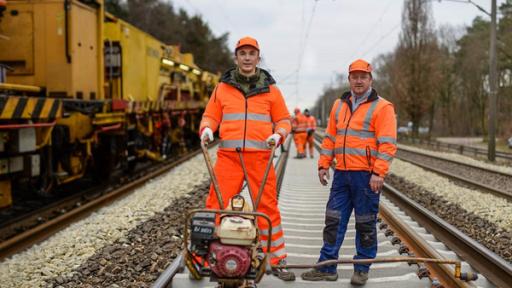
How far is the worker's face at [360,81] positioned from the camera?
15.6ft

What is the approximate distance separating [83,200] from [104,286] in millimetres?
6045

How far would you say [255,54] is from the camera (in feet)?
15.3

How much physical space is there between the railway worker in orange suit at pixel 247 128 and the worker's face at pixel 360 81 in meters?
0.66

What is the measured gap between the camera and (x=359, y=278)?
4.68 m

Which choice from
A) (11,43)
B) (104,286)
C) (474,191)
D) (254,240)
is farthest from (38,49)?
(474,191)

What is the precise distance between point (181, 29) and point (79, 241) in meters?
49.8

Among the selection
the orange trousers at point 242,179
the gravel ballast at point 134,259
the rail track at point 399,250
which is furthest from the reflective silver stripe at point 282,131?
the gravel ballast at point 134,259

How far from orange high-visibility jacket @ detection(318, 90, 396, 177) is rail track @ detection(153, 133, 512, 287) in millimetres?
981

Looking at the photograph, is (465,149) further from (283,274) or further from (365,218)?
(283,274)

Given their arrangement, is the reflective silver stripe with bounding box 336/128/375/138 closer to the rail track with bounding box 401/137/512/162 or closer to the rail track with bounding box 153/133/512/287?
the rail track with bounding box 153/133/512/287

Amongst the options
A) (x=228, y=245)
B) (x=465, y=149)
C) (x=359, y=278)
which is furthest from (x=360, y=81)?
(x=465, y=149)

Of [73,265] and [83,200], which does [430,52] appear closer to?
[83,200]

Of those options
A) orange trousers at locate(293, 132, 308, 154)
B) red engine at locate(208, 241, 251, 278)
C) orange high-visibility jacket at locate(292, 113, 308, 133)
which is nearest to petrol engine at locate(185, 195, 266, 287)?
red engine at locate(208, 241, 251, 278)

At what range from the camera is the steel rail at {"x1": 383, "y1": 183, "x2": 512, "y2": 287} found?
5.21m
